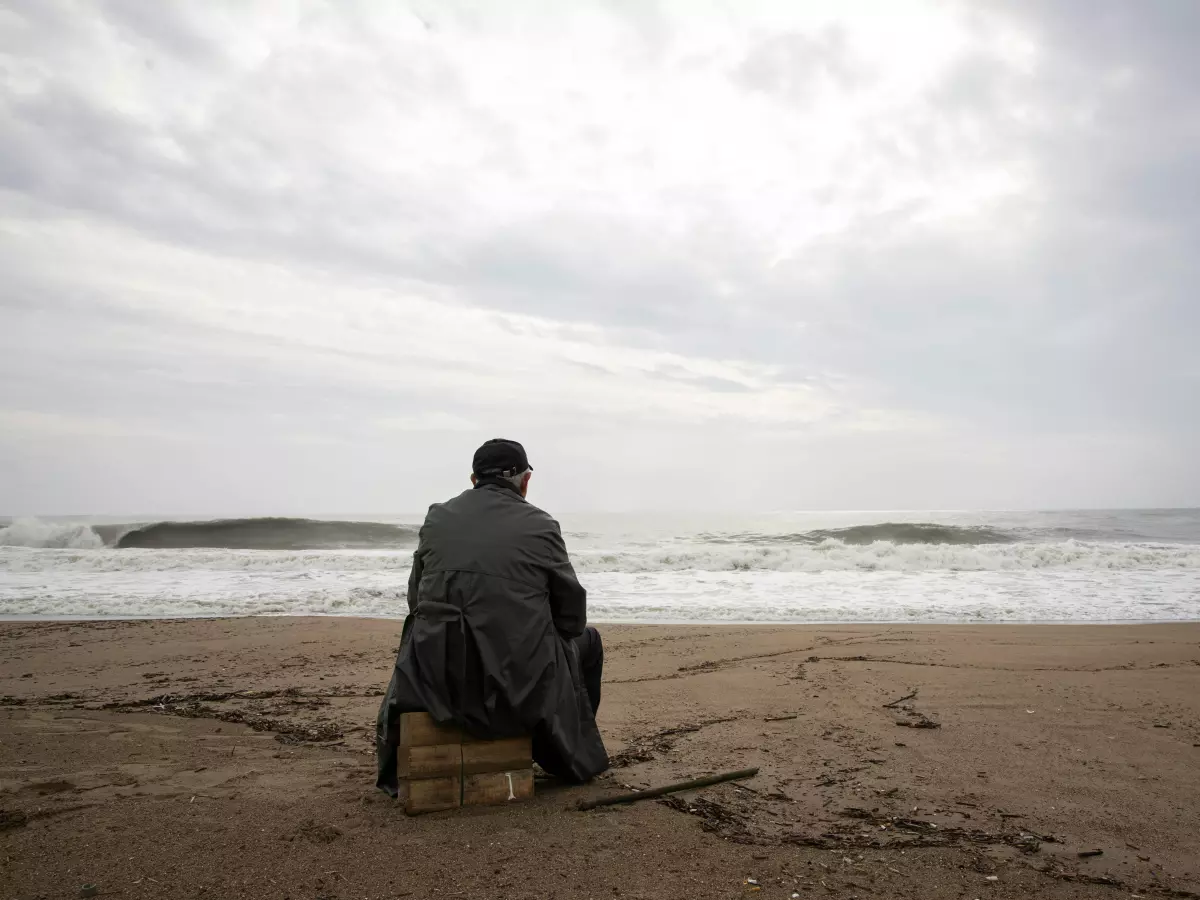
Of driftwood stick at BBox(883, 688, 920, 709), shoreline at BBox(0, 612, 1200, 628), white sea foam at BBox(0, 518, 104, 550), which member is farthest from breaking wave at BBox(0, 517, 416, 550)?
driftwood stick at BBox(883, 688, 920, 709)

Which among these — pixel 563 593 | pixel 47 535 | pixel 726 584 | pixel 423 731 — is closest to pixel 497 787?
pixel 423 731

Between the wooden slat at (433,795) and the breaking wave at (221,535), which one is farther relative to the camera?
the breaking wave at (221,535)

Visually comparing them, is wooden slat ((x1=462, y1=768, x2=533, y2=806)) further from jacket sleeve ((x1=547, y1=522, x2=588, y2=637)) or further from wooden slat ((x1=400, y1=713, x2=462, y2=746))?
jacket sleeve ((x1=547, y1=522, x2=588, y2=637))

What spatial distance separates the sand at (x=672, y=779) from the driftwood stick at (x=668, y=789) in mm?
66

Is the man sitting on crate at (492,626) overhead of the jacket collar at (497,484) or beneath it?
beneath

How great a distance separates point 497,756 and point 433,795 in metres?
0.30

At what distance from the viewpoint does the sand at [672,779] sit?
8.34 ft

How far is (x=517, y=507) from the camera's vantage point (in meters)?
3.09

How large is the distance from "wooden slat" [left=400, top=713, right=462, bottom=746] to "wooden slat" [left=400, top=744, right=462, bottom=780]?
0.02 m

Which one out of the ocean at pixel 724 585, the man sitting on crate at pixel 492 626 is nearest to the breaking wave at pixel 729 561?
the ocean at pixel 724 585

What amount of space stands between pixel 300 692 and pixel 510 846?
3.44 m

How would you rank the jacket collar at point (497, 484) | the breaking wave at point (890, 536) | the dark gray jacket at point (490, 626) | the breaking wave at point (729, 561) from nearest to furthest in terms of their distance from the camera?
1. the dark gray jacket at point (490, 626)
2. the jacket collar at point (497, 484)
3. the breaking wave at point (729, 561)
4. the breaking wave at point (890, 536)

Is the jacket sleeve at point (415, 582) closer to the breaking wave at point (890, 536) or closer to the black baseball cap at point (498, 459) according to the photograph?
the black baseball cap at point (498, 459)

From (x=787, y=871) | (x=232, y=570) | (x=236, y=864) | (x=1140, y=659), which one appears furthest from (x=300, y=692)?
(x=232, y=570)
